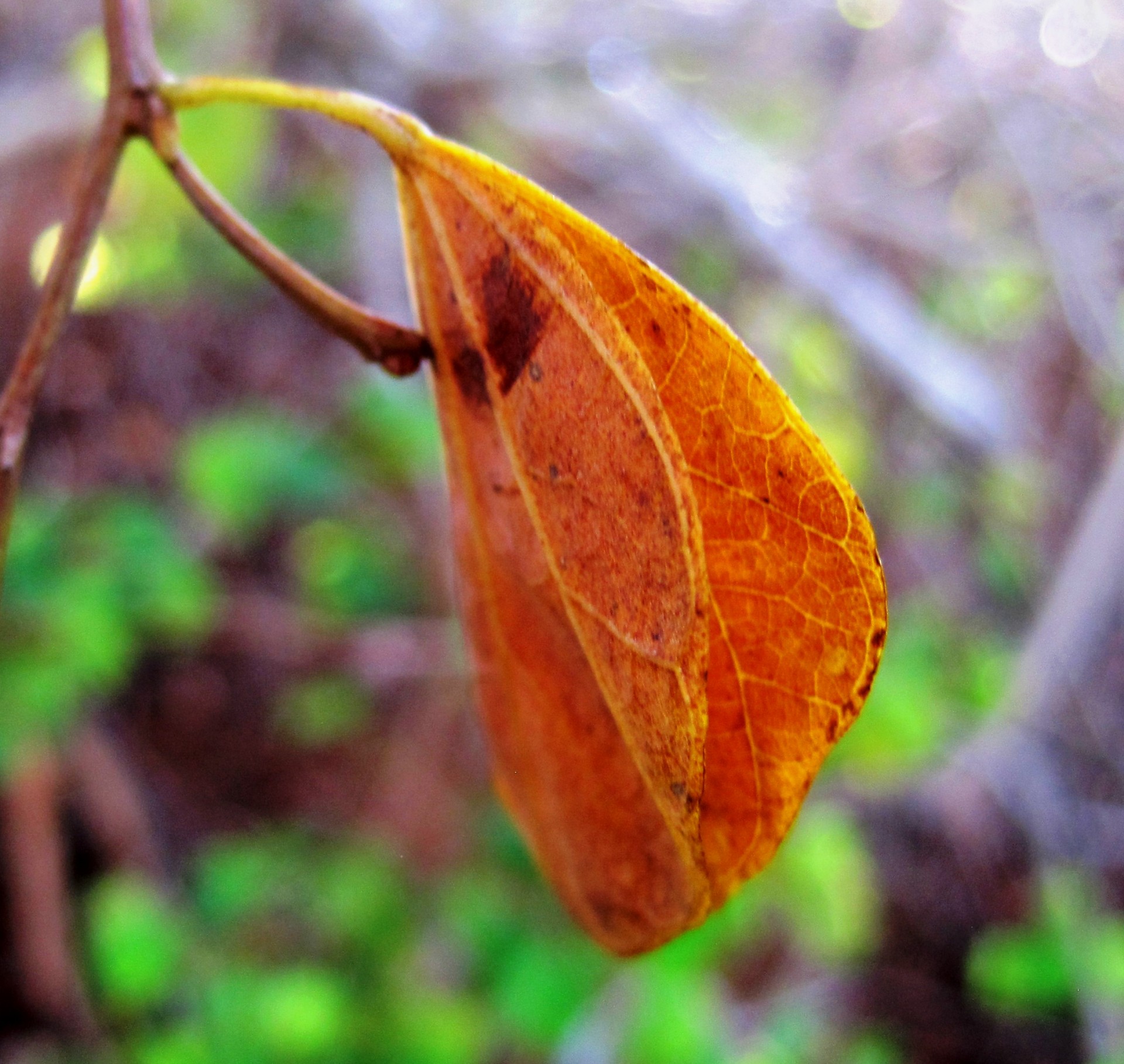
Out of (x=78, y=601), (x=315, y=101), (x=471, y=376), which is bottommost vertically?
(x=78, y=601)

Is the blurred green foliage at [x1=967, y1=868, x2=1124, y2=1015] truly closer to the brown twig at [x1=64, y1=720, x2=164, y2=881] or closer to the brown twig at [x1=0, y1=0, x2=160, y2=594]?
the brown twig at [x1=64, y1=720, x2=164, y2=881]

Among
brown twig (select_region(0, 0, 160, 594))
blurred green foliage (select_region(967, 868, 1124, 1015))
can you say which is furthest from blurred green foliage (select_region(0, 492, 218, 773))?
blurred green foliage (select_region(967, 868, 1124, 1015))

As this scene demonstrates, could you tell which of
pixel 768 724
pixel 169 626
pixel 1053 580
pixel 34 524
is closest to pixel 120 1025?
pixel 169 626

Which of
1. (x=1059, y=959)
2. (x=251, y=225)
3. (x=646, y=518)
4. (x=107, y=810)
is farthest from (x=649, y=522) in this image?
(x=1059, y=959)

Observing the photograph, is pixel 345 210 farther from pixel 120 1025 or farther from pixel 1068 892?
pixel 1068 892

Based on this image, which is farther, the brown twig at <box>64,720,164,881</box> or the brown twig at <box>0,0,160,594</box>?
the brown twig at <box>64,720,164,881</box>

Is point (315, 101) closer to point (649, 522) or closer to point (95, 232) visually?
point (95, 232)

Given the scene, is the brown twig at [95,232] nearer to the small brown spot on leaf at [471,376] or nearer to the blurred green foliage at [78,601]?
the small brown spot on leaf at [471,376]

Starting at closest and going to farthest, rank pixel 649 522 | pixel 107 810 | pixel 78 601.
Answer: pixel 649 522 → pixel 78 601 → pixel 107 810
